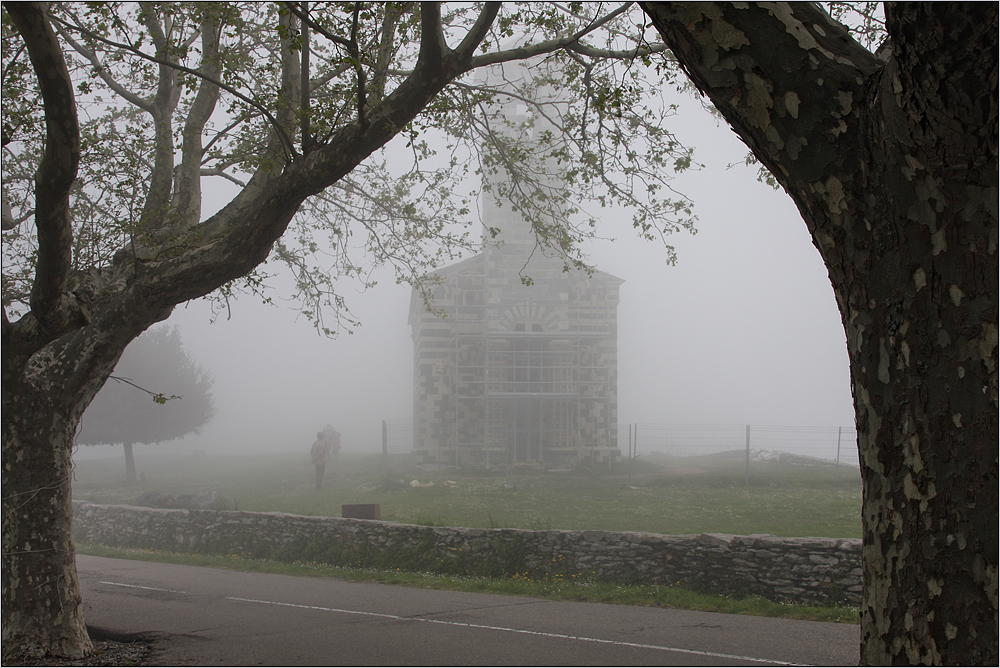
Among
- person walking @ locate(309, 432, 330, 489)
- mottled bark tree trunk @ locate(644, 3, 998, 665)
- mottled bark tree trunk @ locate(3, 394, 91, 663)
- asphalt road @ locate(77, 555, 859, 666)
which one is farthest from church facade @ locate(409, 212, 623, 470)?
mottled bark tree trunk @ locate(644, 3, 998, 665)

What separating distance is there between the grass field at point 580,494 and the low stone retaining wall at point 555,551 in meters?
1.19

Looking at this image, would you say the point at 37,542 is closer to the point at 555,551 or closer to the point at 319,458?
the point at 555,551

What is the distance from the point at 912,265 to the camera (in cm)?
265

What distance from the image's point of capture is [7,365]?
6426 millimetres

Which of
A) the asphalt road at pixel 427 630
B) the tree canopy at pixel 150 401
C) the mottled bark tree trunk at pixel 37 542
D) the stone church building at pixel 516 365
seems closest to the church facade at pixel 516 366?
the stone church building at pixel 516 365

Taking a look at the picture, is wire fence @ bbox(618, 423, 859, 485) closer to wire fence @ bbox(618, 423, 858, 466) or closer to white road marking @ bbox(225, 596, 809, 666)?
wire fence @ bbox(618, 423, 858, 466)

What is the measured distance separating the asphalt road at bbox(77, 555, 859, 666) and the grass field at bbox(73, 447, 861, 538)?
3.87m

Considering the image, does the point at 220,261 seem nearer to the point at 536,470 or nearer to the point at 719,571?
the point at 719,571

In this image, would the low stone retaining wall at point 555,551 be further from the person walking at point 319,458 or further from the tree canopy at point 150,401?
the tree canopy at point 150,401

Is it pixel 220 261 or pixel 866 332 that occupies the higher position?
pixel 220 261

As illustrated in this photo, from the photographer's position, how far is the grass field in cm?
1534

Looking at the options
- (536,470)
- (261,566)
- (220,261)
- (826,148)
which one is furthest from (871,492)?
(536,470)

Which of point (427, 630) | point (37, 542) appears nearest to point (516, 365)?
point (427, 630)

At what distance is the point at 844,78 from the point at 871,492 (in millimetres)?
1627
